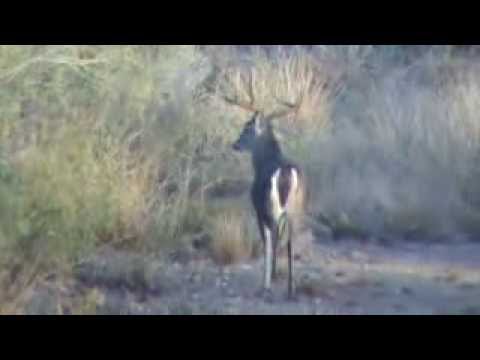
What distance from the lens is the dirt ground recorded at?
11.6m

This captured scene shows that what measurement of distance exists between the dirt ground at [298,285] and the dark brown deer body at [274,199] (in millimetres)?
357

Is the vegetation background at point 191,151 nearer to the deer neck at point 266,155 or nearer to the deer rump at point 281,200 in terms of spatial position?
the deer neck at point 266,155

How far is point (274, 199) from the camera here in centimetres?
1169

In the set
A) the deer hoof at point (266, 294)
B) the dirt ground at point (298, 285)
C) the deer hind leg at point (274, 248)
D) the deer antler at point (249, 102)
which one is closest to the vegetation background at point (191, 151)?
the deer antler at point (249, 102)

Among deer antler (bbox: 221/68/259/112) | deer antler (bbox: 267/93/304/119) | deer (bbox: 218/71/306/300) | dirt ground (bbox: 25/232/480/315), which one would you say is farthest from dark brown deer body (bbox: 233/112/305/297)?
deer antler (bbox: 221/68/259/112)

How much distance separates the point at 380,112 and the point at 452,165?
141 cm

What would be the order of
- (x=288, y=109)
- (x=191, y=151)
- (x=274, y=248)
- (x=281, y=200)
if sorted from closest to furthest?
(x=281, y=200) → (x=274, y=248) → (x=191, y=151) → (x=288, y=109)

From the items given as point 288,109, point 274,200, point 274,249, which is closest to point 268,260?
point 274,249

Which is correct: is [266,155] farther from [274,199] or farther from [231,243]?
[231,243]

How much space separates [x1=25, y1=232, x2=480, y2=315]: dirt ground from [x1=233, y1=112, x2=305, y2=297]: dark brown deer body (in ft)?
1.17

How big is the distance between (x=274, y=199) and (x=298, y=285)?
0.89 metres

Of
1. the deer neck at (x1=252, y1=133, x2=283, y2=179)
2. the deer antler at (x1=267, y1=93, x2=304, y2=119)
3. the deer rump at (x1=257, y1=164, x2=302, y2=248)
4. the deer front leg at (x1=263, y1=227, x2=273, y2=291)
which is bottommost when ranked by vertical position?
the deer front leg at (x1=263, y1=227, x2=273, y2=291)

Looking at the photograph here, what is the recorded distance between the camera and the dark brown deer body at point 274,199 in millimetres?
11695

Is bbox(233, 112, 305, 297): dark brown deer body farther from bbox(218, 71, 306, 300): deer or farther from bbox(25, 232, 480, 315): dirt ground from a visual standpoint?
bbox(25, 232, 480, 315): dirt ground
